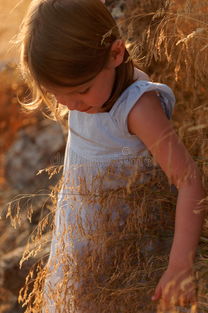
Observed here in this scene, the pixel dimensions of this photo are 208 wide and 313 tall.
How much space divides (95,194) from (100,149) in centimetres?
21

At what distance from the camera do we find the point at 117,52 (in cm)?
183

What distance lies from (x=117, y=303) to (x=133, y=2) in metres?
1.55

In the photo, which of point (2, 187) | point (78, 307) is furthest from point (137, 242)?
point (2, 187)

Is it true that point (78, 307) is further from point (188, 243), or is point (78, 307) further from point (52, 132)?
point (52, 132)

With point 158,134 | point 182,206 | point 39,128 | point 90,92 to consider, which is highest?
point 90,92

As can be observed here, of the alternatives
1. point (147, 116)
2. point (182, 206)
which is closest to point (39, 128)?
point (147, 116)

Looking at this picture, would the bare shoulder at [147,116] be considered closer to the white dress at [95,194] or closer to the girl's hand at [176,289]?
the white dress at [95,194]

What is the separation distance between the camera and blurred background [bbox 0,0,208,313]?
2.11m

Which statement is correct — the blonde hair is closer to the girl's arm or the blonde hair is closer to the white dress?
the white dress

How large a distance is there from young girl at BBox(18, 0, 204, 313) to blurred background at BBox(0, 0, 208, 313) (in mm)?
100

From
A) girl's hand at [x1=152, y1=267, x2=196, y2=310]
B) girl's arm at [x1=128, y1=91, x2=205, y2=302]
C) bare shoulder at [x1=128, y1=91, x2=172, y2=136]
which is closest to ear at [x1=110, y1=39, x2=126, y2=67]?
bare shoulder at [x1=128, y1=91, x2=172, y2=136]

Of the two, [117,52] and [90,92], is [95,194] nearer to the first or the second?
[90,92]

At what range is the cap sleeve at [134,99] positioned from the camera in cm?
179

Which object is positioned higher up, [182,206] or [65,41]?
[65,41]
